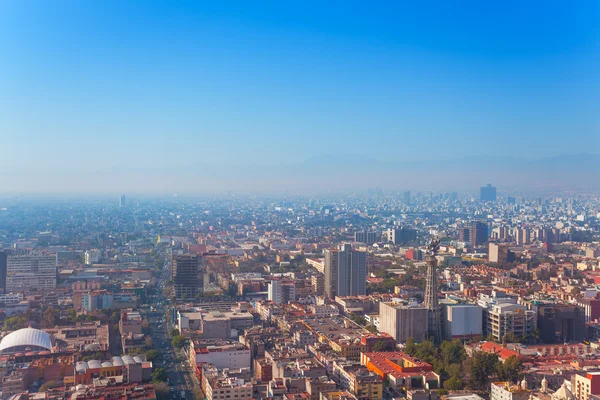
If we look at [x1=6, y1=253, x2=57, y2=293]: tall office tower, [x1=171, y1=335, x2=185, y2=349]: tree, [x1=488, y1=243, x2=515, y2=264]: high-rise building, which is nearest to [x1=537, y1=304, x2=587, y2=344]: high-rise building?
[x1=171, y1=335, x2=185, y2=349]: tree

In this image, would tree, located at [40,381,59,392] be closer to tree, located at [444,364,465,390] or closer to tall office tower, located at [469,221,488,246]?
tree, located at [444,364,465,390]

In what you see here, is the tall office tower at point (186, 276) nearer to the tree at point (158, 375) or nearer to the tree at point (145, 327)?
the tree at point (145, 327)

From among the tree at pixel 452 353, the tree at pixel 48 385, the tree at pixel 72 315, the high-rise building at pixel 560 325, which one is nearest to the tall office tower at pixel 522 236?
the high-rise building at pixel 560 325

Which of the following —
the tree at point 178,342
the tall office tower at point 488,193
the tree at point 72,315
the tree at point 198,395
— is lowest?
the tree at point 198,395

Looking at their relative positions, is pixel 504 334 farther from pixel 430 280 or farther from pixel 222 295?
pixel 222 295

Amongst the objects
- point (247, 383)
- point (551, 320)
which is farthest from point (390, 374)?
point (551, 320)

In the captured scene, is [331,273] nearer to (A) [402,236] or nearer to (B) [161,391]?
(B) [161,391]
